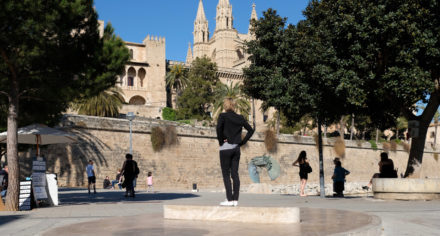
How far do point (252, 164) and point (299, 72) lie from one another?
21.7 m

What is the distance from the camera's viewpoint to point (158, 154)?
3216 cm

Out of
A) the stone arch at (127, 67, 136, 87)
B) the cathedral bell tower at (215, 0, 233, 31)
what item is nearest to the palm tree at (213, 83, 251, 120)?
the stone arch at (127, 67, 136, 87)

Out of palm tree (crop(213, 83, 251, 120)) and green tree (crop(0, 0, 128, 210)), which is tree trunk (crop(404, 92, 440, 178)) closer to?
green tree (crop(0, 0, 128, 210))

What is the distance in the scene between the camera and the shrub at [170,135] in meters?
32.9

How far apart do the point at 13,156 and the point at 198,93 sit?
47.4 metres

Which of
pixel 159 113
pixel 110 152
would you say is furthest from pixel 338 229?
pixel 159 113

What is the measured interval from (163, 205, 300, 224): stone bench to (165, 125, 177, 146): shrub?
25.7 m

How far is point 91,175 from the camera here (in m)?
19.6

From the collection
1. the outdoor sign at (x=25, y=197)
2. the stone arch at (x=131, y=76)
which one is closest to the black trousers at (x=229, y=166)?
the outdoor sign at (x=25, y=197)

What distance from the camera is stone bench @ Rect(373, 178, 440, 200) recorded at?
12830mm

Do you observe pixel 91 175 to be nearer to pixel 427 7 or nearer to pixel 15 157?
pixel 15 157

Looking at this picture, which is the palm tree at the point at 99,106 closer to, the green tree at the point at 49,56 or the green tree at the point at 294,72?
the green tree at the point at 294,72

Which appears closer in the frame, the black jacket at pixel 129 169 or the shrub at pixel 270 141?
the black jacket at pixel 129 169

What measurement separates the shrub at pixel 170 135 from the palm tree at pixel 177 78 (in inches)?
1225
